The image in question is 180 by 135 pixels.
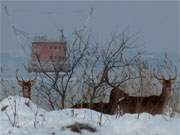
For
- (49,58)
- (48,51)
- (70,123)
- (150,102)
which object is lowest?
(150,102)

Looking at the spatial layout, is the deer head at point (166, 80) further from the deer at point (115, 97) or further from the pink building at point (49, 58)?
the pink building at point (49, 58)

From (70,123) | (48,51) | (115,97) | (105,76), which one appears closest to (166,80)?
(115,97)

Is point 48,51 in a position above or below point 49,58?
above

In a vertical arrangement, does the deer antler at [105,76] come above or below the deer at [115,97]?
above

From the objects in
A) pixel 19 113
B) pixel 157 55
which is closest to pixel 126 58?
pixel 157 55

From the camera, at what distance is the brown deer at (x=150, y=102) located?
42.8 ft

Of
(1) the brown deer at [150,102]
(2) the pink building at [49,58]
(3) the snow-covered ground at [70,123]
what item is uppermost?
(2) the pink building at [49,58]

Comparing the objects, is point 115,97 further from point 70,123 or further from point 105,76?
point 70,123

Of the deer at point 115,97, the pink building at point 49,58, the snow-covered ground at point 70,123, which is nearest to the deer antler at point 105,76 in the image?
the deer at point 115,97

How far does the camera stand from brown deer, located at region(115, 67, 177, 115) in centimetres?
1306

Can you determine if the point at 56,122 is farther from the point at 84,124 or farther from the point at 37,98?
the point at 37,98

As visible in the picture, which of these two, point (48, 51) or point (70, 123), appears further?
point (48, 51)

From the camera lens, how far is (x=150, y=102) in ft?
43.4

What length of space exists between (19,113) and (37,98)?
7.08 metres
